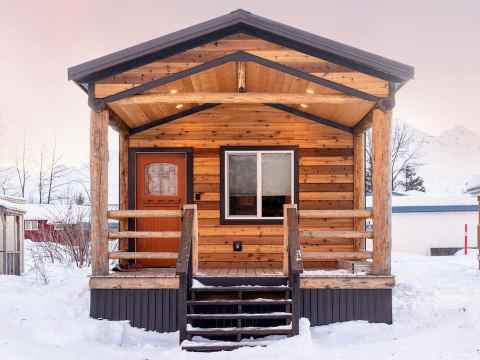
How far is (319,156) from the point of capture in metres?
9.77

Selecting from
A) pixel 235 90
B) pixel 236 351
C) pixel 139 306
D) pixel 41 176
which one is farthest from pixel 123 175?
pixel 41 176

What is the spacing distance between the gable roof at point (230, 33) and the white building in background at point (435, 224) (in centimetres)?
1778

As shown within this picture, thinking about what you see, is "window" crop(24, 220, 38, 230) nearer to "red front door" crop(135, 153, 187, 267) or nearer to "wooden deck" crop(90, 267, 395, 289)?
"red front door" crop(135, 153, 187, 267)

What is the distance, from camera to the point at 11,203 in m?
13.6

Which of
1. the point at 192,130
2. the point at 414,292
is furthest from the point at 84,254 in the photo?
the point at 414,292

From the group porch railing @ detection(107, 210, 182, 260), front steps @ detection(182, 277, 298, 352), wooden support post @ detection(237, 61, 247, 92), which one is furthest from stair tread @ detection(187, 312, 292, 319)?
wooden support post @ detection(237, 61, 247, 92)

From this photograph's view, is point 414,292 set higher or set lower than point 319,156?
lower

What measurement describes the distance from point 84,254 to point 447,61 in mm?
25493

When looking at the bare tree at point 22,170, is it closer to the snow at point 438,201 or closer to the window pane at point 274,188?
the snow at point 438,201

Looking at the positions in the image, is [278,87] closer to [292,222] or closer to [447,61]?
[292,222]

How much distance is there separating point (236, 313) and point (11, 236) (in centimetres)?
826

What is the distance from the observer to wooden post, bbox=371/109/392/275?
756 centimetres

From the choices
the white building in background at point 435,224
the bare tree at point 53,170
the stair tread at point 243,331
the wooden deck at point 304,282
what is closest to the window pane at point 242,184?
the wooden deck at point 304,282

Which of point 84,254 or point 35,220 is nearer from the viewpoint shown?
point 84,254
